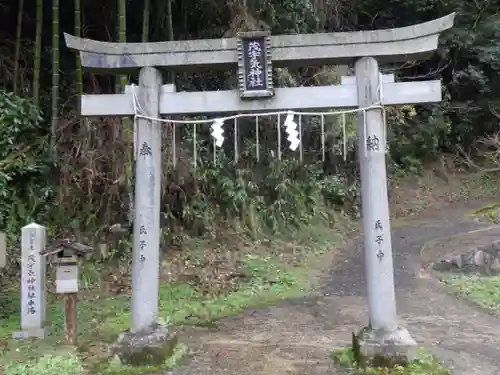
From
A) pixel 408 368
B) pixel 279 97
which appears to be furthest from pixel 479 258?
pixel 279 97

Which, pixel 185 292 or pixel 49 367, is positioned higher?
pixel 185 292

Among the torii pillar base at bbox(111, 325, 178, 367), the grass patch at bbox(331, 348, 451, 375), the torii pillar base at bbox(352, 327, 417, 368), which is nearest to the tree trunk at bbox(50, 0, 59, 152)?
the torii pillar base at bbox(111, 325, 178, 367)

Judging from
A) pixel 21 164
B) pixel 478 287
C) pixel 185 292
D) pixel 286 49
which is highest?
pixel 286 49

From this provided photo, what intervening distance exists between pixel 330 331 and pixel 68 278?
3.31 meters

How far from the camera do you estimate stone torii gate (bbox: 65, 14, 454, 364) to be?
16.1ft

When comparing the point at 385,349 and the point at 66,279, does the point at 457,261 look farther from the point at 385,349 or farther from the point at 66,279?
the point at 66,279

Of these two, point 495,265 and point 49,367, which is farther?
point 495,265

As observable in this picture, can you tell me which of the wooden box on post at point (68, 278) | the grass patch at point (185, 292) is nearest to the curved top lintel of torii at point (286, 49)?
the wooden box on post at point (68, 278)

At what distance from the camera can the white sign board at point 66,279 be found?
5.70 m

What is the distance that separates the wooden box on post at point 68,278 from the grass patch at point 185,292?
0.25 meters

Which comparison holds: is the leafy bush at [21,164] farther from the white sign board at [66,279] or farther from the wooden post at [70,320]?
the wooden post at [70,320]

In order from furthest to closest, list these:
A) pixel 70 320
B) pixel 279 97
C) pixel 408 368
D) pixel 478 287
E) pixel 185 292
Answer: pixel 478 287 → pixel 185 292 → pixel 70 320 → pixel 279 97 → pixel 408 368

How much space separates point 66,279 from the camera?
572 cm

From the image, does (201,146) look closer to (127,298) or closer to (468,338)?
(127,298)
